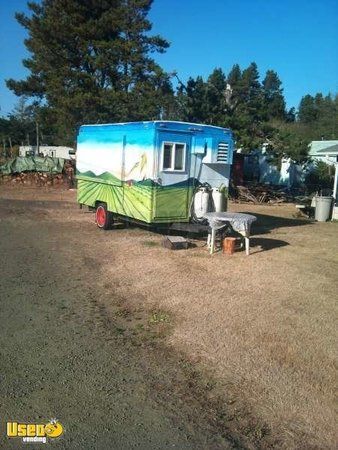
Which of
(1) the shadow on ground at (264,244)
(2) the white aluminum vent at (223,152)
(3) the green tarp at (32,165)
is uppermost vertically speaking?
(2) the white aluminum vent at (223,152)

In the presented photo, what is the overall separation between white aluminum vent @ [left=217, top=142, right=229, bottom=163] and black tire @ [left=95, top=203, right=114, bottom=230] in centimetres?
346

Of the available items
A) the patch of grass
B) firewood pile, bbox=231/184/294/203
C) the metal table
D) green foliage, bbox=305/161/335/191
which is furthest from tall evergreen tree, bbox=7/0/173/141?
the patch of grass

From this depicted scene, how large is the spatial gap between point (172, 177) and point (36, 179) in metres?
17.2

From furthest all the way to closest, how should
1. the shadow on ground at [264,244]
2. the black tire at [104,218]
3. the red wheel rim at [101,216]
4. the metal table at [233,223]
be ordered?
1. the red wheel rim at [101,216]
2. the black tire at [104,218]
3. the shadow on ground at [264,244]
4. the metal table at [233,223]

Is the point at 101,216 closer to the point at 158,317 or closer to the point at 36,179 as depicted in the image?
the point at 158,317

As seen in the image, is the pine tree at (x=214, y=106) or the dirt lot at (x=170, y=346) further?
the pine tree at (x=214, y=106)

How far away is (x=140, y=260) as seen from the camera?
9305mm

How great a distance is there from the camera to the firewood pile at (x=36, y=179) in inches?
1027

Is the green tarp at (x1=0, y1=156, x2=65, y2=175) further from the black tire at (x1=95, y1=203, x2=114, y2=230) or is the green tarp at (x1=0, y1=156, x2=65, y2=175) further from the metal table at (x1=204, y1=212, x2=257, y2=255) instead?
the metal table at (x1=204, y1=212, x2=257, y2=255)

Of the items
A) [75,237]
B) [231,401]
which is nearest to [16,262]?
[75,237]

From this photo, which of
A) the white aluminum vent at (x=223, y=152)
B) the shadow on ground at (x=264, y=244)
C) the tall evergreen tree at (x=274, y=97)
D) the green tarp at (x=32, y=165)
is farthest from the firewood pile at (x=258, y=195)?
the tall evergreen tree at (x=274, y=97)

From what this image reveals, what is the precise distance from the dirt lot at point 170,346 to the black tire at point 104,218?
2902 millimetres

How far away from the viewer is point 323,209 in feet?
55.5

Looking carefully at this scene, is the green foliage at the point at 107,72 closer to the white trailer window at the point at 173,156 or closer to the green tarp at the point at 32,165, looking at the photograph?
the green tarp at the point at 32,165
